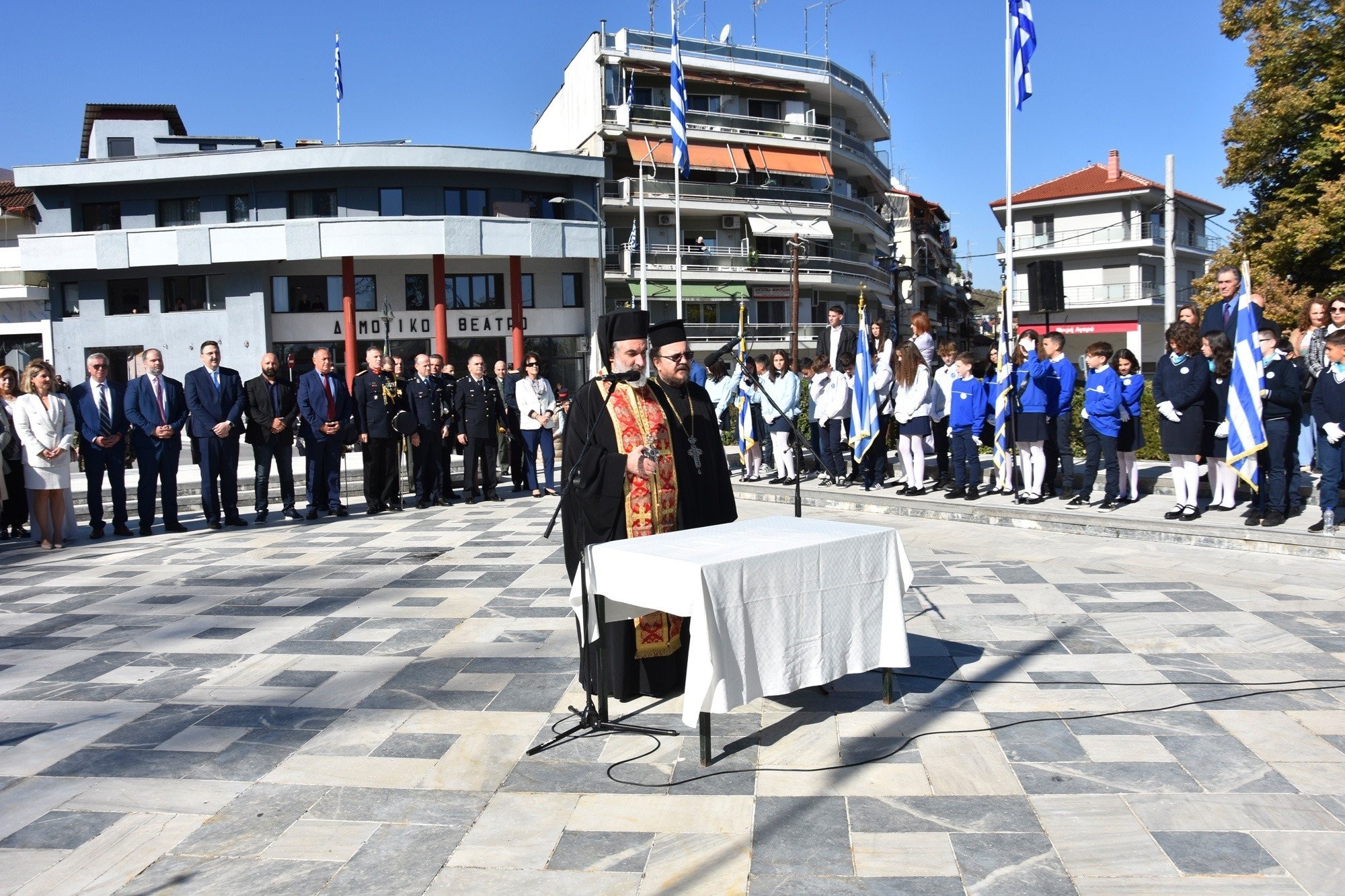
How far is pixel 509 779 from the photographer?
437cm

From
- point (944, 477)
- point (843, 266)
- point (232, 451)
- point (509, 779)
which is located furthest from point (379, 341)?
point (509, 779)

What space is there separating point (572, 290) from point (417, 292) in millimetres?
5929

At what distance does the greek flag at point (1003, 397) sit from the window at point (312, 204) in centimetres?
3082

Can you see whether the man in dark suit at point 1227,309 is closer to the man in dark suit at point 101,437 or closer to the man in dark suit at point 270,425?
the man in dark suit at point 270,425

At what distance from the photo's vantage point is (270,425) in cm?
1248

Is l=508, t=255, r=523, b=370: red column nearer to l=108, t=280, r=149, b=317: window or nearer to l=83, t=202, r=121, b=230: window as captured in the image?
l=108, t=280, r=149, b=317: window

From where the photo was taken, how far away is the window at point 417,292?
3909 centimetres

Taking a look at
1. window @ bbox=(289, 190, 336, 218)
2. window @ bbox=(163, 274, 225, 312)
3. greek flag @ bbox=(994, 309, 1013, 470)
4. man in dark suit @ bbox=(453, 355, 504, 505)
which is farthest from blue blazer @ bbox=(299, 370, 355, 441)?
window @ bbox=(163, 274, 225, 312)

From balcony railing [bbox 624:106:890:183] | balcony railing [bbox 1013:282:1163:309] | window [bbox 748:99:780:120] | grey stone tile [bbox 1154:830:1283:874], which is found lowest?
grey stone tile [bbox 1154:830:1283:874]

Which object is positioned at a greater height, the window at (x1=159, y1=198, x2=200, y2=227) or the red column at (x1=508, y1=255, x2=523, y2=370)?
the window at (x1=159, y1=198, x2=200, y2=227)

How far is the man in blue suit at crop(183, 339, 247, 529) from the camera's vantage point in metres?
12.1

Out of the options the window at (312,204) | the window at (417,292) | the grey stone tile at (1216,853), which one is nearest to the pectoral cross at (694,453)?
the grey stone tile at (1216,853)

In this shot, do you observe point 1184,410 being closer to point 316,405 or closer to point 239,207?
point 316,405

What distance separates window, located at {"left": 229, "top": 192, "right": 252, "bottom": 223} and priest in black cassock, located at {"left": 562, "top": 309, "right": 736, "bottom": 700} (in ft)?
118
